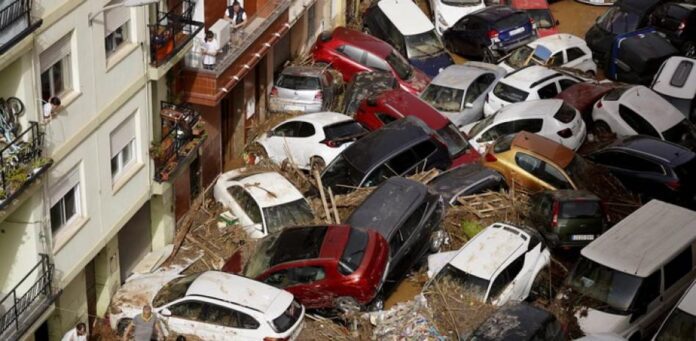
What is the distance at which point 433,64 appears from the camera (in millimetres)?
35156

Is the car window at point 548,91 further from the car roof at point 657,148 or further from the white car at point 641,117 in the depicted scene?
the car roof at point 657,148

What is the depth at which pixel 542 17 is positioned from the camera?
38219 mm

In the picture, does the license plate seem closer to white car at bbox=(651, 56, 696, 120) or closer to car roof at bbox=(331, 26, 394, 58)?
car roof at bbox=(331, 26, 394, 58)

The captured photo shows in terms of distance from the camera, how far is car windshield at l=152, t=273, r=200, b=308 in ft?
72.7

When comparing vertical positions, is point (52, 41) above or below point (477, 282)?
above

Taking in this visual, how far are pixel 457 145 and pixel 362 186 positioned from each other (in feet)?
10.5

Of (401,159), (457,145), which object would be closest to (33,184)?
(401,159)

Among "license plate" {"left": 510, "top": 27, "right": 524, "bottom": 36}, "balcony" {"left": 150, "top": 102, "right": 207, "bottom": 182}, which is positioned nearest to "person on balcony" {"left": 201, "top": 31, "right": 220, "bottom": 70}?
"balcony" {"left": 150, "top": 102, "right": 207, "bottom": 182}

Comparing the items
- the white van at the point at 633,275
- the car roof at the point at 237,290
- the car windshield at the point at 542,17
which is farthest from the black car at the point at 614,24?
the car roof at the point at 237,290

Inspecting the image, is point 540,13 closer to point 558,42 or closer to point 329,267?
point 558,42

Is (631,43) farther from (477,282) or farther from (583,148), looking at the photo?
(477,282)

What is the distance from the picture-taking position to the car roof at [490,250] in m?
23.1

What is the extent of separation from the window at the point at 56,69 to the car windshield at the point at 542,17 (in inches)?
806

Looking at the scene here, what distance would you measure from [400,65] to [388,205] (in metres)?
9.84
